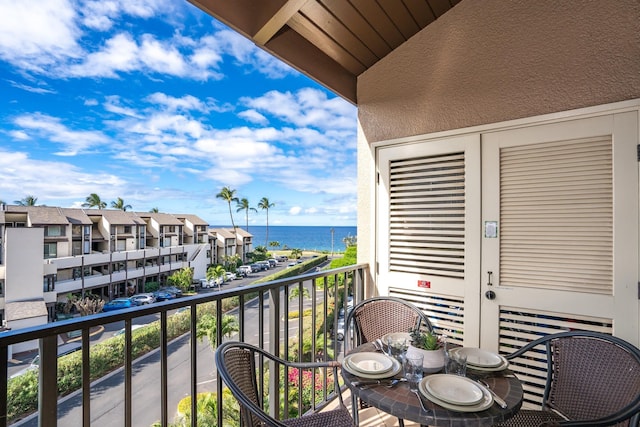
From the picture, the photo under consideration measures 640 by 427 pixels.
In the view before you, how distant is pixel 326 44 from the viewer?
8.98 feet

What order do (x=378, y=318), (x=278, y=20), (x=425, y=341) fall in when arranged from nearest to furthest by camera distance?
(x=425, y=341) → (x=278, y=20) → (x=378, y=318)

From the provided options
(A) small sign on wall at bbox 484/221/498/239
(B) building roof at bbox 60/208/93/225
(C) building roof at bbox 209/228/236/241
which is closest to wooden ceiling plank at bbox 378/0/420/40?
(A) small sign on wall at bbox 484/221/498/239

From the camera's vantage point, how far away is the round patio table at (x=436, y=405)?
1205mm

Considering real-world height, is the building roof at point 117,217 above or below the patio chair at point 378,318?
above

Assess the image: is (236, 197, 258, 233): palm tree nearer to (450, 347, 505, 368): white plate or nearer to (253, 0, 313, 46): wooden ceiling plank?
(253, 0, 313, 46): wooden ceiling plank

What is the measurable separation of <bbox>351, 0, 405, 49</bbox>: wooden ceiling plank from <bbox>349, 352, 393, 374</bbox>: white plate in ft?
7.61

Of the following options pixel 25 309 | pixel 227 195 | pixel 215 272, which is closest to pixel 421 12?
pixel 25 309

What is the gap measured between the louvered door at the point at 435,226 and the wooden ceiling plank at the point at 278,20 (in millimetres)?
1379

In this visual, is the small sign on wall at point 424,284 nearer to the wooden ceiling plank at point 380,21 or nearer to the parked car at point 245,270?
the wooden ceiling plank at point 380,21

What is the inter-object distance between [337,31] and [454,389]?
254 cm

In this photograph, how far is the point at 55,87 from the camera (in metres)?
→ 19.5

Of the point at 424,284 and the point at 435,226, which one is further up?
the point at 435,226

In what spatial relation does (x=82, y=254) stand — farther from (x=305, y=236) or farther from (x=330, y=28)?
(x=305, y=236)

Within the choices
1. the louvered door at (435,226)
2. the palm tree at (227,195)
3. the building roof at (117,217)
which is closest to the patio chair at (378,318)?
the louvered door at (435,226)
